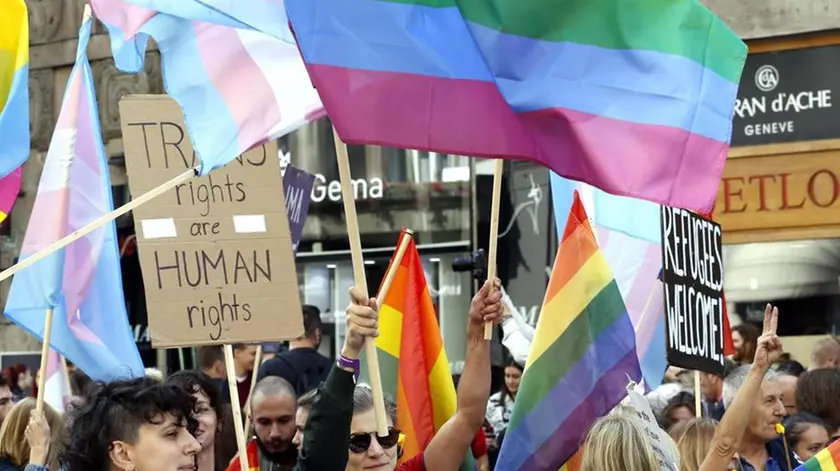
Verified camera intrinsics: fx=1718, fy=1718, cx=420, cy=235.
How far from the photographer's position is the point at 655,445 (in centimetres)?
483

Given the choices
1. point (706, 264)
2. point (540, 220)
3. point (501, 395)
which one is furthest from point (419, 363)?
point (540, 220)

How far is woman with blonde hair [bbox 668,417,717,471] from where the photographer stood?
21.8 feet

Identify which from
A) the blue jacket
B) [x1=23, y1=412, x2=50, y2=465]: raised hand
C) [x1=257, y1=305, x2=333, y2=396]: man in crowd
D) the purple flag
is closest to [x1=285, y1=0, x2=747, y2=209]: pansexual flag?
the blue jacket

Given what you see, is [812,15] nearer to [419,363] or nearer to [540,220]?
[540,220]

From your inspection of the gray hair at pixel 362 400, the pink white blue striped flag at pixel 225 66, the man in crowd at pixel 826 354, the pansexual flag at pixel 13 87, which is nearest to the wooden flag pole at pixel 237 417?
the gray hair at pixel 362 400

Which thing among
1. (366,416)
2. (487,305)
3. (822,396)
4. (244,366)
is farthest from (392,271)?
(244,366)

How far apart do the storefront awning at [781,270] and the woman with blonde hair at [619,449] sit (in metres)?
9.56

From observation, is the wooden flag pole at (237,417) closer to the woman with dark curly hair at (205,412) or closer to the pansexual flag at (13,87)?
the woman with dark curly hair at (205,412)

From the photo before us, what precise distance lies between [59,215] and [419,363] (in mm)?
1949

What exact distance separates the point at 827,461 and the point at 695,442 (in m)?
1.18

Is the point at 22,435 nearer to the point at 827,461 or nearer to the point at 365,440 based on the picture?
the point at 365,440

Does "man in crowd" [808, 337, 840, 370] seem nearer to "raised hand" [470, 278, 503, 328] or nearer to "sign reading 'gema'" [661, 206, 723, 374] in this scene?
"sign reading 'gema'" [661, 206, 723, 374]

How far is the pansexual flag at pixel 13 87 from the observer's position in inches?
286

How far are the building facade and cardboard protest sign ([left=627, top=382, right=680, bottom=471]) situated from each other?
914 centimetres
